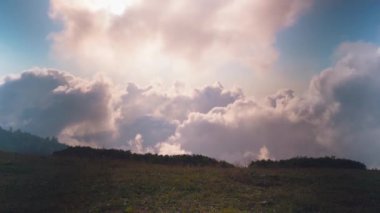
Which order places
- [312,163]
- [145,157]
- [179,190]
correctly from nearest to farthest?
[179,190] < [312,163] < [145,157]

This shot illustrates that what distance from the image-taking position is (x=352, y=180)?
32719 millimetres

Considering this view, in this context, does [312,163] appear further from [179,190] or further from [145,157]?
[179,190]

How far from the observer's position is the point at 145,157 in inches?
1885

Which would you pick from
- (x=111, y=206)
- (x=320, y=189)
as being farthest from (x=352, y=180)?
(x=111, y=206)

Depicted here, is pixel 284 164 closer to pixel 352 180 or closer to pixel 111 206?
pixel 352 180

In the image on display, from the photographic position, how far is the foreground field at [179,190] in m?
23.7

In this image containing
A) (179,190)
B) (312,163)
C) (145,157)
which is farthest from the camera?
(145,157)

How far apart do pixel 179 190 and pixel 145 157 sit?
68.7 feet

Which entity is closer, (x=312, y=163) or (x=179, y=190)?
(x=179, y=190)

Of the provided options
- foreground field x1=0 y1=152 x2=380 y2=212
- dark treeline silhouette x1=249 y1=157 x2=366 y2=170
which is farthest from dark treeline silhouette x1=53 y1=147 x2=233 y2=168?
foreground field x1=0 y1=152 x2=380 y2=212

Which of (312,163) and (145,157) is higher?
(312,163)

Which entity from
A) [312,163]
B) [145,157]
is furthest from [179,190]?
[312,163]

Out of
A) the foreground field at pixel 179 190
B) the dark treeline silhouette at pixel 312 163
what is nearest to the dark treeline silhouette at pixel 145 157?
the dark treeline silhouette at pixel 312 163

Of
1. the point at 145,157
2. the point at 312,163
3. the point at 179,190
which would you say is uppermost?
the point at 312,163
